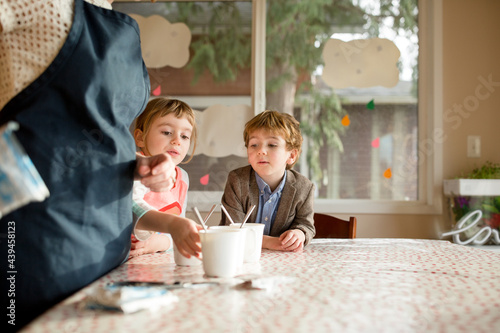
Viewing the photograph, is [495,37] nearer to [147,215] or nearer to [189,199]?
[189,199]

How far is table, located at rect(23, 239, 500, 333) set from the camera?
0.48m

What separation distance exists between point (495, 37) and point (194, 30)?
5.56 feet

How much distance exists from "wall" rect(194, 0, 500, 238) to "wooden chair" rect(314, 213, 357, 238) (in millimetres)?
755

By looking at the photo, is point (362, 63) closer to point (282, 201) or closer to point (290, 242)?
point (282, 201)

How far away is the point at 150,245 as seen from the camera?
1042 mm

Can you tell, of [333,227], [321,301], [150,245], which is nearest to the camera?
[321,301]

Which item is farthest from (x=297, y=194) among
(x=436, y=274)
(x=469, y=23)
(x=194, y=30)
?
(x=469, y=23)

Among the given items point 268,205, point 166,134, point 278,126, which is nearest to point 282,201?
point 268,205

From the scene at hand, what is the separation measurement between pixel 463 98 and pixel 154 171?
217 centimetres

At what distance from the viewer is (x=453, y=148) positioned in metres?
2.38

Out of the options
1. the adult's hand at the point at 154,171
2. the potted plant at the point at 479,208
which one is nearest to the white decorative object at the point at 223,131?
the potted plant at the point at 479,208

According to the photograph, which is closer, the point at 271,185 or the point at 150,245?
the point at 150,245

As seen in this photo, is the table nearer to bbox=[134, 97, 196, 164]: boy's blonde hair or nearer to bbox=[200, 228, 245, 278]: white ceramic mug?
bbox=[200, 228, 245, 278]: white ceramic mug

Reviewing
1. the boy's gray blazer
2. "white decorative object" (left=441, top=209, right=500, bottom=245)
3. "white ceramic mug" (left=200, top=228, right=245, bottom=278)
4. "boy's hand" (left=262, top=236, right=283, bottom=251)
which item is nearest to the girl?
the boy's gray blazer
